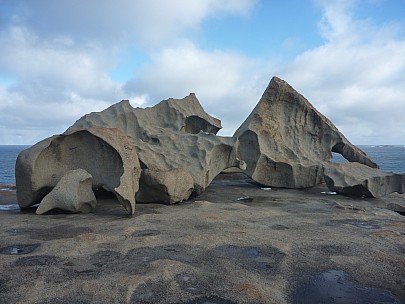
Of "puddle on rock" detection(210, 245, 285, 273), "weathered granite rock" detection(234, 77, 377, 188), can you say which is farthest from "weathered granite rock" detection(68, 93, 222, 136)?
"puddle on rock" detection(210, 245, 285, 273)

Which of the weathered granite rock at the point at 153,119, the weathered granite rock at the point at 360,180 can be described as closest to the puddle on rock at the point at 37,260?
the weathered granite rock at the point at 153,119

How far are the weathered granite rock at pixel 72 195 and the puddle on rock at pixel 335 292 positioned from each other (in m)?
4.86

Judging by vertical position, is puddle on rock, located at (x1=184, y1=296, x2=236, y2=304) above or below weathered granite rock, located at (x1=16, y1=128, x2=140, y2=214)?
below

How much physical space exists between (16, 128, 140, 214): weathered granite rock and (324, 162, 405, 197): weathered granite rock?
5.72 metres

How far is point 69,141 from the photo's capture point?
8.57 metres

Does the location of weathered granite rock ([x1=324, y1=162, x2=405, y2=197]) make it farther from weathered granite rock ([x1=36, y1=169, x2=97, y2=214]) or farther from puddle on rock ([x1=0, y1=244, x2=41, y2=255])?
puddle on rock ([x1=0, y1=244, x2=41, y2=255])

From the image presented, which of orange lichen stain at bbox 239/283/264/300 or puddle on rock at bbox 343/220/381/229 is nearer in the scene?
orange lichen stain at bbox 239/283/264/300

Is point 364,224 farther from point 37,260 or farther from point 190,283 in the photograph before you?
point 37,260

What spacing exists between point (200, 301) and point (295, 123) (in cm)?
1097

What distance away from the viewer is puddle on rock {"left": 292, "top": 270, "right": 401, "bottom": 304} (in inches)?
141

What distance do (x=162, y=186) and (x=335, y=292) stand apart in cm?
539

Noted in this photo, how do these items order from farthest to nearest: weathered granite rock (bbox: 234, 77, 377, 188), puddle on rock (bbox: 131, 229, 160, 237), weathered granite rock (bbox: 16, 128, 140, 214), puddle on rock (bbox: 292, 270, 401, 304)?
weathered granite rock (bbox: 234, 77, 377, 188) < weathered granite rock (bbox: 16, 128, 140, 214) < puddle on rock (bbox: 131, 229, 160, 237) < puddle on rock (bbox: 292, 270, 401, 304)

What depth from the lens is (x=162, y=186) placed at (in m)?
8.64

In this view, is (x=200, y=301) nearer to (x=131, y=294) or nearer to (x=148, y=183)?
(x=131, y=294)
